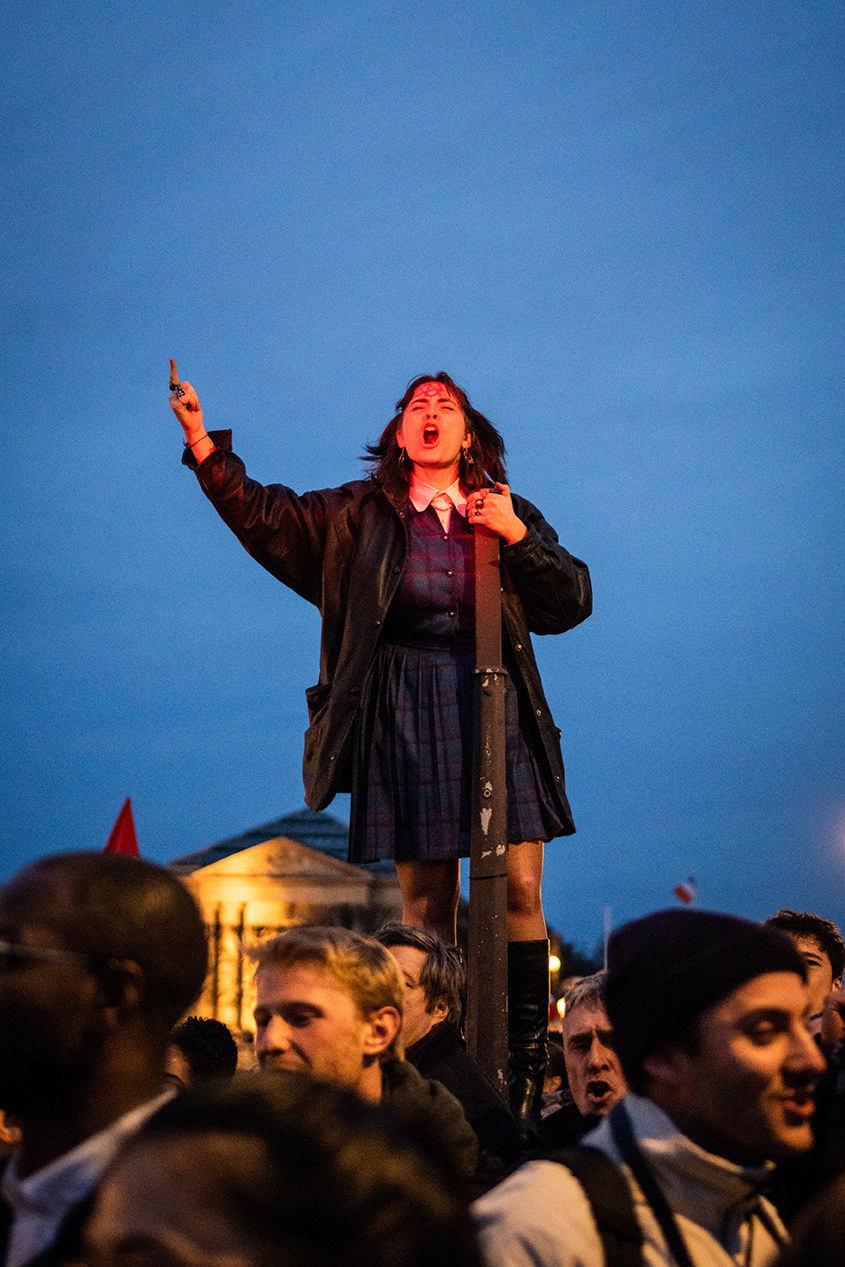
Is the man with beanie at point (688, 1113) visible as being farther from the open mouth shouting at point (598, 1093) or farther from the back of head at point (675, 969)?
the open mouth shouting at point (598, 1093)

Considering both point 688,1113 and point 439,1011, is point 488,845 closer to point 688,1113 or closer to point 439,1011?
point 439,1011

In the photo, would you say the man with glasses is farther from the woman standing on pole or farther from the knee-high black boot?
the knee-high black boot

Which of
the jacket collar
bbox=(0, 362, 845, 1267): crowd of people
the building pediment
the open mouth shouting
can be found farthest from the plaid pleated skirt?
the building pediment

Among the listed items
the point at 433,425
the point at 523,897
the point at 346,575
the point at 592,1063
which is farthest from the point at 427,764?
the point at 592,1063

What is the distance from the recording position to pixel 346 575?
5664mm

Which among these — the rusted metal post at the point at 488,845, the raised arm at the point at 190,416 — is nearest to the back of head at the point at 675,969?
the rusted metal post at the point at 488,845

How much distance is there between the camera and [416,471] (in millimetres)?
5797

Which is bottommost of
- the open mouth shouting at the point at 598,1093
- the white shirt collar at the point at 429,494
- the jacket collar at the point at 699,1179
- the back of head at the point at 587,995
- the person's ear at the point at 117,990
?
the open mouth shouting at the point at 598,1093

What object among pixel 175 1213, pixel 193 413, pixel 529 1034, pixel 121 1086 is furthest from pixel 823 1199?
pixel 193 413

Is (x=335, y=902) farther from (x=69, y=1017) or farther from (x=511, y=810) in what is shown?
(x=69, y=1017)

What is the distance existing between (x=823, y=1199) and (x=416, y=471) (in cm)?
456

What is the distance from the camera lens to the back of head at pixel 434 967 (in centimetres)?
430

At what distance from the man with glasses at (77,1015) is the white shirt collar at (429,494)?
3.65 metres

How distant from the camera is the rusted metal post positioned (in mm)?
4859
